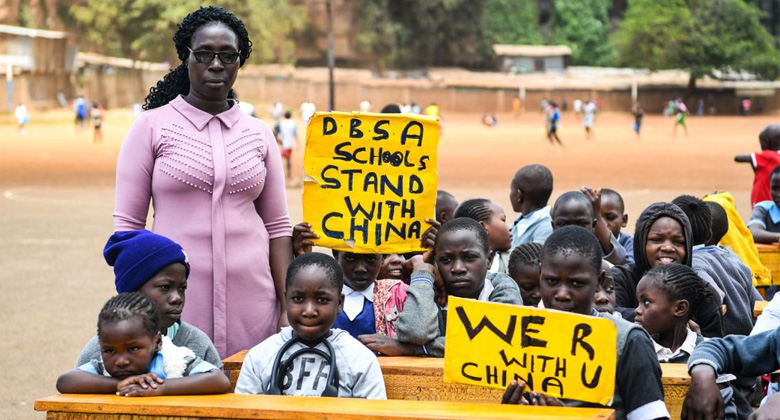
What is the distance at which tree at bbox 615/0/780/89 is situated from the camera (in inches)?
2771

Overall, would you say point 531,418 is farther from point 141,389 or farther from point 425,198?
point 425,198

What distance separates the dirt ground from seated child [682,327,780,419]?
4947mm

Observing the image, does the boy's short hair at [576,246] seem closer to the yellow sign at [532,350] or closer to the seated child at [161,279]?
the yellow sign at [532,350]

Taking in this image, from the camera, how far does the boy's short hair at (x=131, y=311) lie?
136 inches

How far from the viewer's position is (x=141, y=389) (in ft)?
10.9

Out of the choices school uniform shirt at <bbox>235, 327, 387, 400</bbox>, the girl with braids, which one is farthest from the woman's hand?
school uniform shirt at <bbox>235, 327, 387, 400</bbox>

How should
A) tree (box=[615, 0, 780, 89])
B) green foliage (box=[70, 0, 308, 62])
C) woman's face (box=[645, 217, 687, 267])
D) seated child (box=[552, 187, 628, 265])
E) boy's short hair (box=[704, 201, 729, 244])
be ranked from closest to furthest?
woman's face (box=[645, 217, 687, 267]) < seated child (box=[552, 187, 628, 265]) < boy's short hair (box=[704, 201, 729, 244]) < green foliage (box=[70, 0, 308, 62]) < tree (box=[615, 0, 780, 89])

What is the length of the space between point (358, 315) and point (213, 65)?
1209mm

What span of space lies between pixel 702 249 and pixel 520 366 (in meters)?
2.75

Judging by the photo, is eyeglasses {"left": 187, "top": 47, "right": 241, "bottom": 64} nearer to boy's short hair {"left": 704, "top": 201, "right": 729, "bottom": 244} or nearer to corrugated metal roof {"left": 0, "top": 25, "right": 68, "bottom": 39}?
boy's short hair {"left": 704, "top": 201, "right": 729, "bottom": 244}

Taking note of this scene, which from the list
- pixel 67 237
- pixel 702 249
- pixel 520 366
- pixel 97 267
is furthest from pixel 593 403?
pixel 67 237

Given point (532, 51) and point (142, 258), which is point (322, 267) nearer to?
point (142, 258)

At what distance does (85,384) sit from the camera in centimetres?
337

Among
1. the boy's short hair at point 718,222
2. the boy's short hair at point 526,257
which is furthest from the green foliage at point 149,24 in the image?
the boy's short hair at point 526,257
